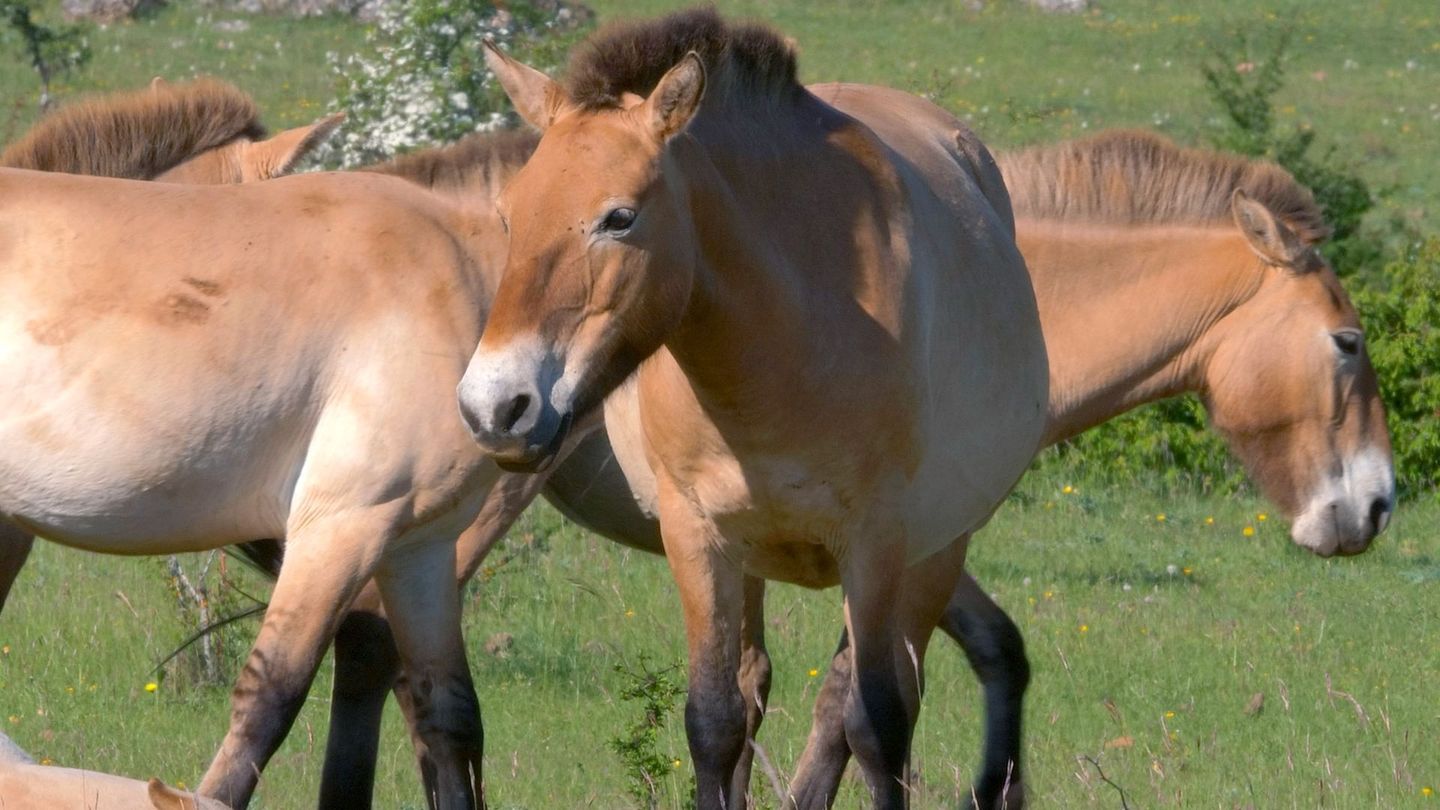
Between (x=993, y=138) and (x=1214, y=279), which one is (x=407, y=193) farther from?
(x=993, y=138)

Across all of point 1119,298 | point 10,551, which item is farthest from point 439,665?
point 1119,298

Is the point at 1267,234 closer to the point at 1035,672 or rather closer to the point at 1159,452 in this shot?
the point at 1035,672

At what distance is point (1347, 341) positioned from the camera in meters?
6.28

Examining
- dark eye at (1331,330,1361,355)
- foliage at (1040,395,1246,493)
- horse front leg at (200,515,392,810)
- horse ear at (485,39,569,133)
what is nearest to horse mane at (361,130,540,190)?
horse ear at (485,39,569,133)

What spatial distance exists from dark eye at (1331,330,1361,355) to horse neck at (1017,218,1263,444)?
1.03 feet

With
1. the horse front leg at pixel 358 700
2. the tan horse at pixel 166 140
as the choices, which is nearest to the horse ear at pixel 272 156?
the tan horse at pixel 166 140

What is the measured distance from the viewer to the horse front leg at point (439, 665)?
15.0 ft

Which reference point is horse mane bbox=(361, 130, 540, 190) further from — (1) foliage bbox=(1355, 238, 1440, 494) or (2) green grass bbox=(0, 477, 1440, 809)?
(1) foliage bbox=(1355, 238, 1440, 494)

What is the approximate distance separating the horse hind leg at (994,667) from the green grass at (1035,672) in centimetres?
17

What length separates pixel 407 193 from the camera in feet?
15.3

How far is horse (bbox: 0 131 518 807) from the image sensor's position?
412 cm

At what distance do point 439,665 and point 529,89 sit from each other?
1.58 meters

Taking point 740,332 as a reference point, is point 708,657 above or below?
below

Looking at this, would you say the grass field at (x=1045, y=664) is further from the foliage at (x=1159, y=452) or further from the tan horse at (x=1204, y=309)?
the tan horse at (x=1204, y=309)
